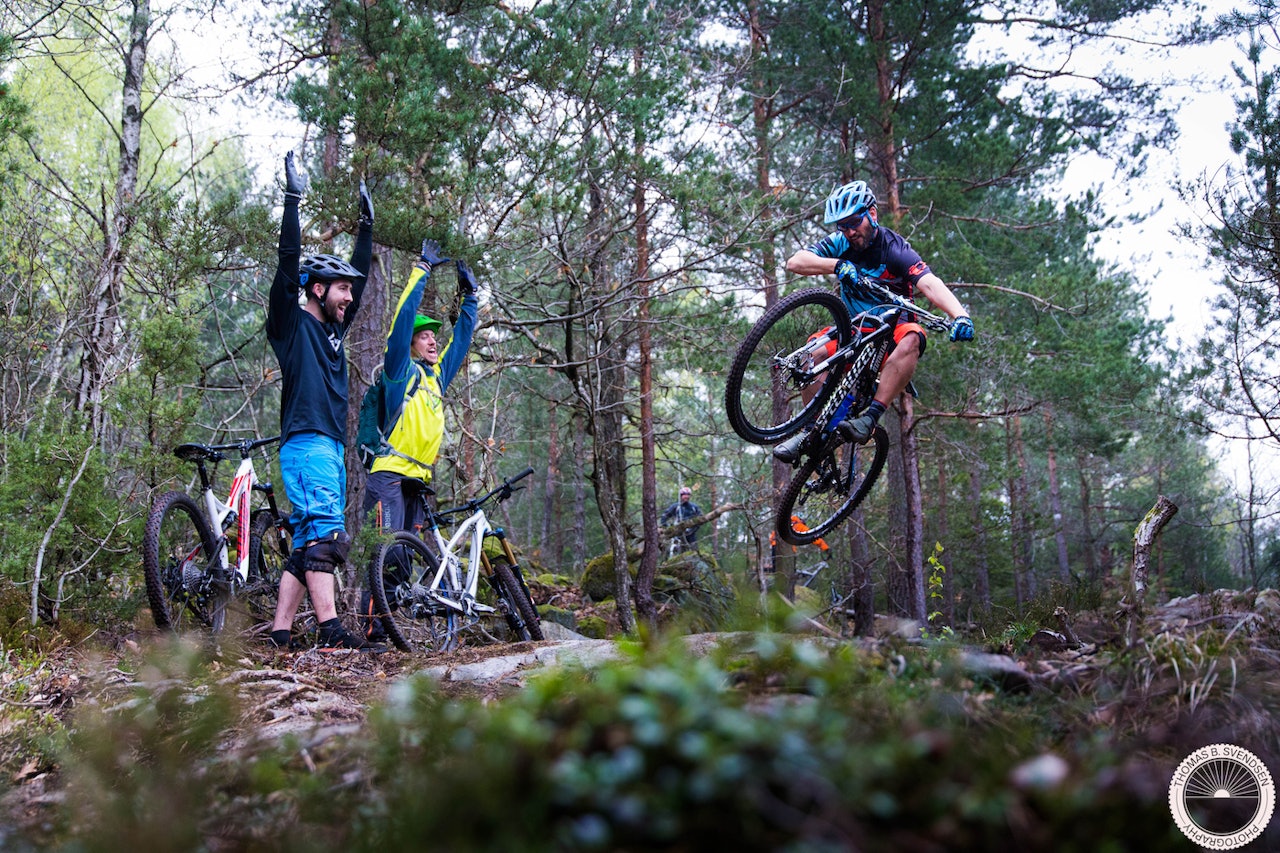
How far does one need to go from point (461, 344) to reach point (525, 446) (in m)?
19.3

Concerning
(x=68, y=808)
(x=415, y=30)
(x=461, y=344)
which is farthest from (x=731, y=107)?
(x=68, y=808)

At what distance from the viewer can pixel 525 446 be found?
2564cm

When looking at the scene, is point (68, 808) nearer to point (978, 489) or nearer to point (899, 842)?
point (899, 842)

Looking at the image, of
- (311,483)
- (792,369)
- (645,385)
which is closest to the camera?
(311,483)

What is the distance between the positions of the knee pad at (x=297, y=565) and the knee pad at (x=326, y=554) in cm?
5

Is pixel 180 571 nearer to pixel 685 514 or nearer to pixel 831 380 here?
pixel 831 380

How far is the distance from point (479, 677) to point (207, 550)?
7.11 ft

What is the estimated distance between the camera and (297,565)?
15.8 ft

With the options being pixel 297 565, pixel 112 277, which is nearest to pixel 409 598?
pixel 297 565

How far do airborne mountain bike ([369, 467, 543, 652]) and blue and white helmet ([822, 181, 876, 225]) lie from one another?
110 inches

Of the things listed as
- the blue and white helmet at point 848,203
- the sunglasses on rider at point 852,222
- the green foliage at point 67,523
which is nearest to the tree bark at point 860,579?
the sunglasses on rider at point 852,222

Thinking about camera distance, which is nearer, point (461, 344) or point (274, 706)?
point (274, 706)

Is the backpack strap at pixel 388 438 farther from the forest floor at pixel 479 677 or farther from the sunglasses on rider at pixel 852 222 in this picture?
the sunglasses on rider at pixel 852 222

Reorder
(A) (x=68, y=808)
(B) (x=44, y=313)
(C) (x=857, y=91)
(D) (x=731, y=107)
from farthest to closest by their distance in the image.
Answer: (C) (x=857, y=91), (D) (x=731, y=107), (B) (x=44, y=313), (A) (x=68, y=808)
